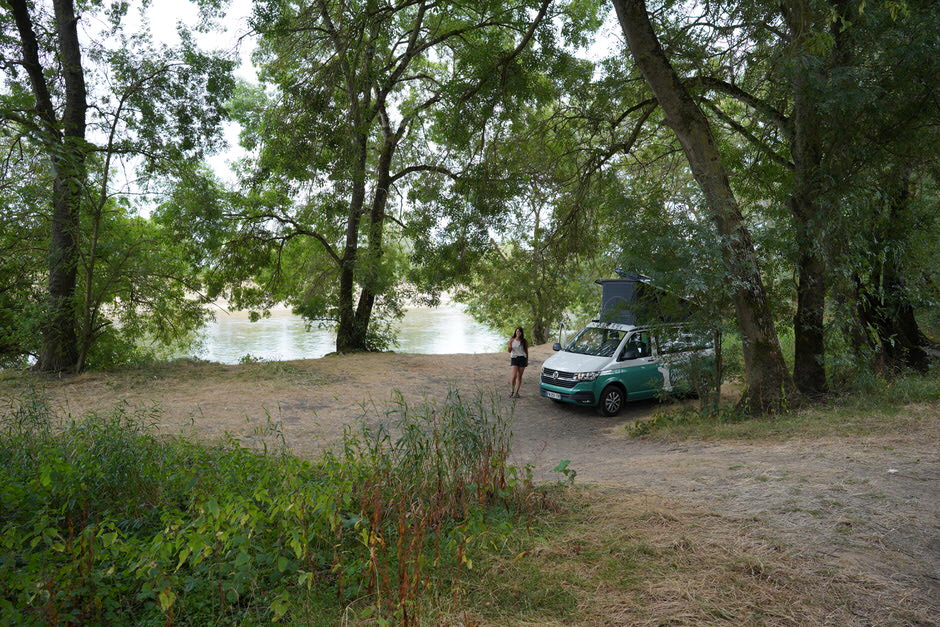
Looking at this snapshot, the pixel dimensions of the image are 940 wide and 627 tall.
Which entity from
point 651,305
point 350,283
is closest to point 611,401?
point 651,305

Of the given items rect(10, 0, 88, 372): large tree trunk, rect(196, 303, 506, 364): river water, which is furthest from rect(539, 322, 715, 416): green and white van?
rect(196, 303, 506, 364): river water

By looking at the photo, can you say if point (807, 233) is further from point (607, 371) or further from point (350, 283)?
point (350, 283)

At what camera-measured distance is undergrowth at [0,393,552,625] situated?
9.77ft

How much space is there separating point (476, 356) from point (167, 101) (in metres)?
10.8

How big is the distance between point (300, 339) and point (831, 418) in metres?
32.2

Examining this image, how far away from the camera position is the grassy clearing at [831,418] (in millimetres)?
7344

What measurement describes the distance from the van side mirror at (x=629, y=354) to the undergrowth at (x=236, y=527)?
289 inches

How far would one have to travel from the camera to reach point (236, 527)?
2.96 meters

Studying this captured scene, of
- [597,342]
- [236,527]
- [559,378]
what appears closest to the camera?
[236,527]

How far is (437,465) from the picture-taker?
4.41m

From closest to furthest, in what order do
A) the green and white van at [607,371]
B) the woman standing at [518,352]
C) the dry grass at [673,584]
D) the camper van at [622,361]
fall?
the dry grass at [673,584] → the camper van at [622,361] → the green and white van at [607,371] → the woman standing at [518,352]

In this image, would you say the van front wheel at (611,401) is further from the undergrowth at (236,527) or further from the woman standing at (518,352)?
the undergrowth at (236,527)

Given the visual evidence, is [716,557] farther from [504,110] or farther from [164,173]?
[164,173]

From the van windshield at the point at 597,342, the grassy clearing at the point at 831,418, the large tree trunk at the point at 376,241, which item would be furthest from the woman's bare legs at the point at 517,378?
the large tree trunk at the point at 376,241
